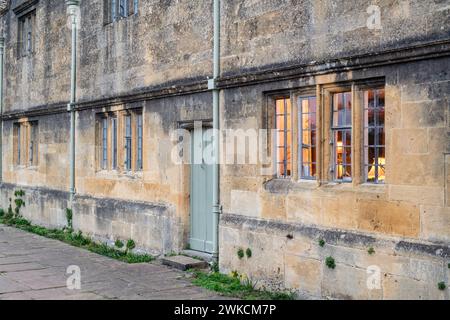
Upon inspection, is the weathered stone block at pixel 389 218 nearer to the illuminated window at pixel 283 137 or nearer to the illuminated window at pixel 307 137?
the illuminated window at pixel 307 137

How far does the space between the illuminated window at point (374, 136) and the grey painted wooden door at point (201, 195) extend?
3.30 m

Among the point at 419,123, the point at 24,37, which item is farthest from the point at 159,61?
the point at 24,37

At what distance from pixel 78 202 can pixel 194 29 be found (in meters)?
5.66

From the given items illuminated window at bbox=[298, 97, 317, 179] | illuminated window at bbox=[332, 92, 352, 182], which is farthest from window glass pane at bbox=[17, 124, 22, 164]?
illuminated window at bbox=[332, 92, 352, 182]

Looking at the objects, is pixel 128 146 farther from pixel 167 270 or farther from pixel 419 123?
pixel 419 123

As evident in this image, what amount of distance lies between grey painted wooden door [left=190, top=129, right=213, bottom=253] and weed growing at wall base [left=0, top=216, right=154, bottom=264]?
3.79ft

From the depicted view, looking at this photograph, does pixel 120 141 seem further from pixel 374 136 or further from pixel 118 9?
pixel 374 136

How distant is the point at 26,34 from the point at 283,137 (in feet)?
37.3

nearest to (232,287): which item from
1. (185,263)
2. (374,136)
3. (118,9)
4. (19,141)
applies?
(185,263)

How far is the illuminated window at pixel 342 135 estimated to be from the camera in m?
7.61

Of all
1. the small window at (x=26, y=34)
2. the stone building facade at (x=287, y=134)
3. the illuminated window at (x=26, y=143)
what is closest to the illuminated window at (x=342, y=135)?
the stone building facade at (x=287, y=134)

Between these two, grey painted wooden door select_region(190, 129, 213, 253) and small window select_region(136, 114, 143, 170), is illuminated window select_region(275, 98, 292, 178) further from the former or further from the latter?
small window select_region(136, 114, 143, 170)

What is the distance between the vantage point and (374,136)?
727cm
